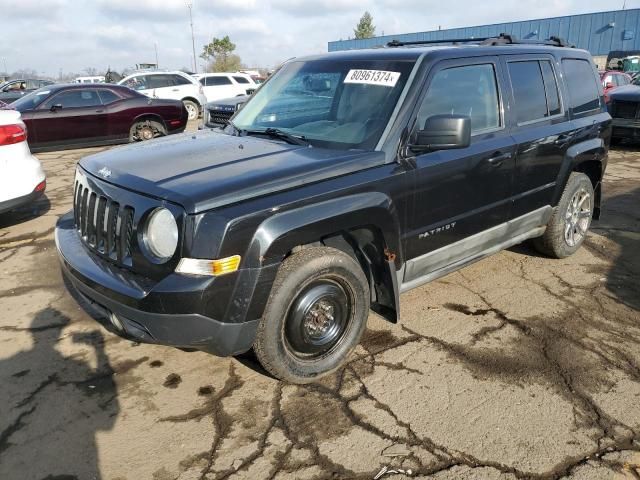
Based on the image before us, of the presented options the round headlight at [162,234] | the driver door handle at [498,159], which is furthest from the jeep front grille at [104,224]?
the driver door handle at [498,159]

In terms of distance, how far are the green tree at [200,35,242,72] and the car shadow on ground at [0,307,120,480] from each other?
5745 cm

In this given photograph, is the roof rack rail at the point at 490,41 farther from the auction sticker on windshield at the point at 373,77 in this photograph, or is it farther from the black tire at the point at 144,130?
the black tire at the point at 144,130

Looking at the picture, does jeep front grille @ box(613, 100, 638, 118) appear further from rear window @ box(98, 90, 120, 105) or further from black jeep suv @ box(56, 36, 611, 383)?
rear window @ box(98, 90, 120, 105)

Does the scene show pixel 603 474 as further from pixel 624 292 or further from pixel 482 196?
pixel 624 292

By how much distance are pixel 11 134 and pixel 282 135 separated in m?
3.76

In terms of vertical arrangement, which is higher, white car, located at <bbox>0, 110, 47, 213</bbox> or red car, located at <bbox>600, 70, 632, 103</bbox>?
red car, located at <bbox>600, 70, 632, 103</bbox>

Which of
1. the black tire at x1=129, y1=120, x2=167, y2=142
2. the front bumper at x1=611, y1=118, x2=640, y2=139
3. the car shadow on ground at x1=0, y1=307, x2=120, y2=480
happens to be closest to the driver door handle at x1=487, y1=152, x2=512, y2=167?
the car shadow on ground at x1=0, y1=307, x2=120, y2=480

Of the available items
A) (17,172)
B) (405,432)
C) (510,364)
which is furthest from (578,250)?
(17,172)

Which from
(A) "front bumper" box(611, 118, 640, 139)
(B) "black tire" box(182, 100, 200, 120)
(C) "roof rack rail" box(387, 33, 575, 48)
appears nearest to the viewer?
(C) "roof rack rail" box(387, 33, 575, 48)

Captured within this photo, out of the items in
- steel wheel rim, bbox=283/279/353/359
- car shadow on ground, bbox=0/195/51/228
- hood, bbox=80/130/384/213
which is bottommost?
car shadow on ground, bbox=0/195/51/228

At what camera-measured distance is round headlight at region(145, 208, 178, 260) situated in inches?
99.8

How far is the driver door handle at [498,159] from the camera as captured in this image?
3723 millimetres

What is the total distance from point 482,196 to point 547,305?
112 cm

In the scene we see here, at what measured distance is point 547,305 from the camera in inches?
162
